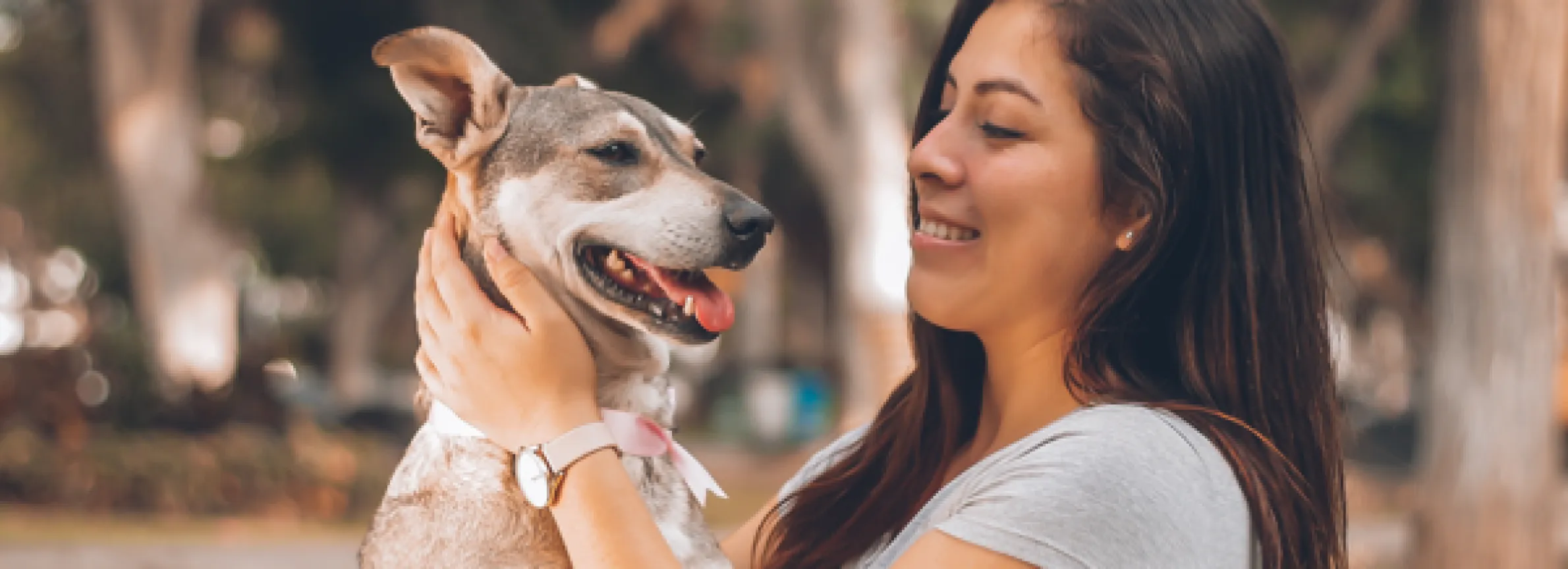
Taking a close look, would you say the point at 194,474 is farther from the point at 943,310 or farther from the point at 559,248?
the point at 943,310

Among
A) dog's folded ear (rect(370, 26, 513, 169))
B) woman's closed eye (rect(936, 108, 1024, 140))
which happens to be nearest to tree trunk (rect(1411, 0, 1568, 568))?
woman's closed eye (rect(936, 108, 1024, 140))

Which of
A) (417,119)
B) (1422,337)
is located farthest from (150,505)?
(1422,337)

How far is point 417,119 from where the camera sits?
233 centimetres

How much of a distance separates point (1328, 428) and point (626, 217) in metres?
1.17

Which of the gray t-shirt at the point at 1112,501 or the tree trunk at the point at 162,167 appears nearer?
the gray t-shirt at the point at 1112,501

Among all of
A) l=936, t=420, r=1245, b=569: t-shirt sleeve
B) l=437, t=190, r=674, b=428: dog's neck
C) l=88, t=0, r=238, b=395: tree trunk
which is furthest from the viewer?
l=88, t=0, r=238, b=395: tree trunk

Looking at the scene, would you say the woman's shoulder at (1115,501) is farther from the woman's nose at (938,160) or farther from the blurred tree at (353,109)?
the blurred tree at (353,109)

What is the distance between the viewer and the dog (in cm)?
217

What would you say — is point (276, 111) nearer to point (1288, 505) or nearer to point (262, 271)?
point (262, 271)

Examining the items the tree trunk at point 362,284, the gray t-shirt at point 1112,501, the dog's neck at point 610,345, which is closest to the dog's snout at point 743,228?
the dog's neck at point 610,345

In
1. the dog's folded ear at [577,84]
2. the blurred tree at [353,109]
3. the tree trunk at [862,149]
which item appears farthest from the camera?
the blurred tree at [353,109]

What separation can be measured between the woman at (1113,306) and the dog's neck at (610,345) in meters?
0.07

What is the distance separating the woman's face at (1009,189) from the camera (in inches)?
86.0

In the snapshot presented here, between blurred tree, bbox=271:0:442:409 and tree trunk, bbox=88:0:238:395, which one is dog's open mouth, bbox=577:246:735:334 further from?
tree trunk, bbox=88:0:238:395
